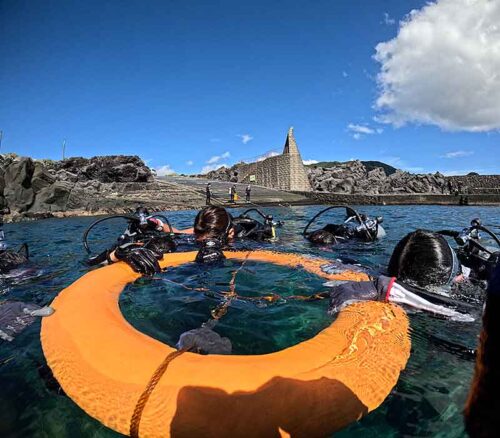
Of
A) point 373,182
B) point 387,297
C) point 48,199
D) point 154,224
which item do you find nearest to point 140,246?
point 154,224

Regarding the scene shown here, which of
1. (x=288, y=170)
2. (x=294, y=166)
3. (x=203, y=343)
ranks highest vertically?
(x=294, y=166)

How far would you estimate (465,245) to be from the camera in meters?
4.73

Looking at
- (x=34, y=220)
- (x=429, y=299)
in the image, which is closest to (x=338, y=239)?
(x=429, y=299)

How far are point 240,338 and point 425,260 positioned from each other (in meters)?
1.91

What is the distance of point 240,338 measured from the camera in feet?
10.2

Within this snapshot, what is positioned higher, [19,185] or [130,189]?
[130,189]

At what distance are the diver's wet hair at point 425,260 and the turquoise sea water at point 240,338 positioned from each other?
14.6 inches

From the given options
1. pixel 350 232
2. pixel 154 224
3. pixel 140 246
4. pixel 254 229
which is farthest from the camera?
pixel 350 232

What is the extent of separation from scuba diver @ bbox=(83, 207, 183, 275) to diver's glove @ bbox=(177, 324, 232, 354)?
8.02ft

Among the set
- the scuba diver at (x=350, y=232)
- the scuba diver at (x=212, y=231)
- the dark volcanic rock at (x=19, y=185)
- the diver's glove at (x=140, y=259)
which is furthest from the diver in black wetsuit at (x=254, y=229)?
the dark volcanic rock at (x=19, y=185)

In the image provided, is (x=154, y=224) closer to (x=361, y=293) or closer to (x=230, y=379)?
(x=361, y=293)

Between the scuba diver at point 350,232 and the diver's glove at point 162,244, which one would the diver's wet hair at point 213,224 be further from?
the scuba diver at point 350,232

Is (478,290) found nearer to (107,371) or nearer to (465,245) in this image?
(465,245)

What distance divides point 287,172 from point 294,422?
118 ft
